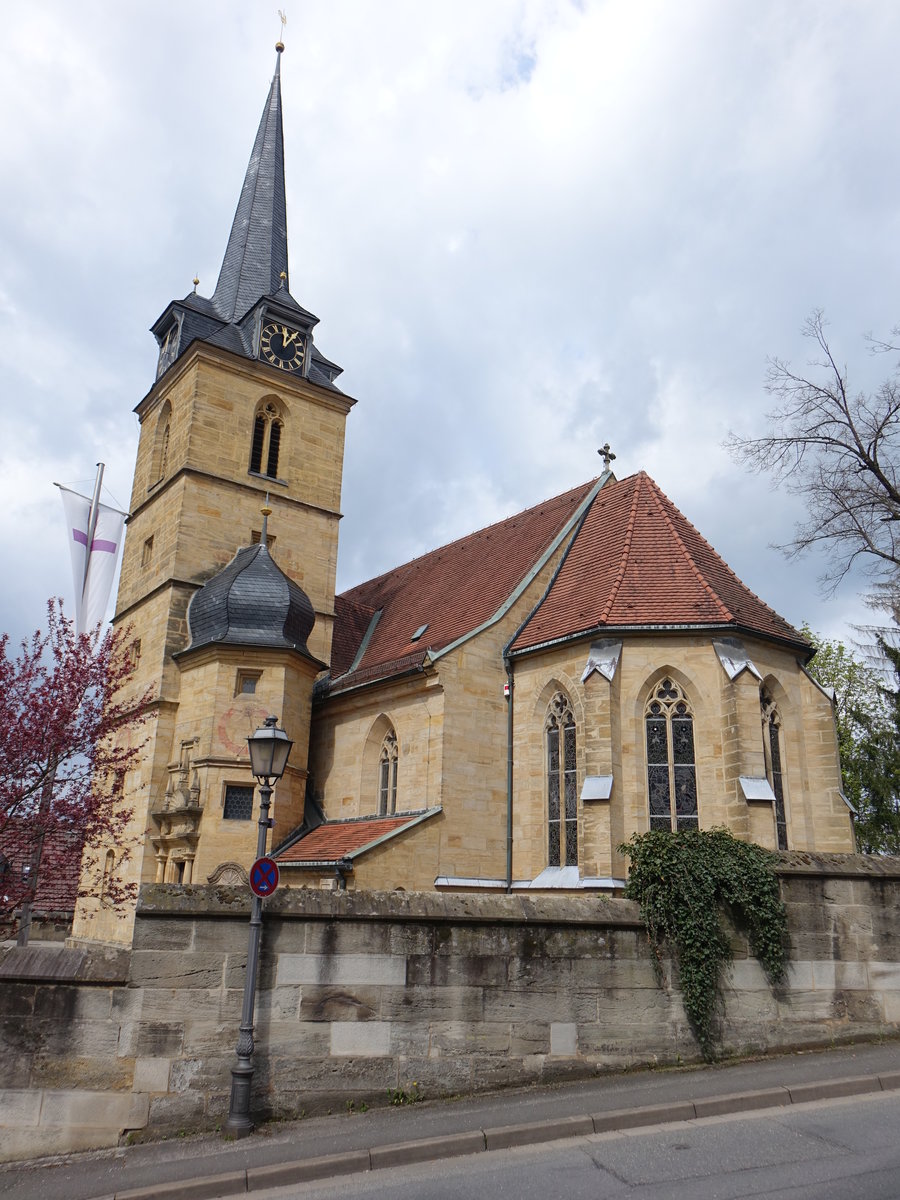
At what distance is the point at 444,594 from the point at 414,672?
15.7 ft

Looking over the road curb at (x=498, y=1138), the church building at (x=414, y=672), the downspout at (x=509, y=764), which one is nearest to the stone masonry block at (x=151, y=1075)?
the road curb at (x=498, y=1138)

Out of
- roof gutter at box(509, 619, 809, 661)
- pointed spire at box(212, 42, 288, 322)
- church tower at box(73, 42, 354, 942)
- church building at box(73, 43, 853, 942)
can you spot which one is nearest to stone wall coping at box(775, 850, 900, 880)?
church building at box(73, 43, 853, 942)

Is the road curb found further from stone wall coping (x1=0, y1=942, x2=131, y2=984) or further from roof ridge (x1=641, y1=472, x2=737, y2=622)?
roof ridge (x1=641, y1=472, x2=737, y2=622)

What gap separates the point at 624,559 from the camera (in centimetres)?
1750

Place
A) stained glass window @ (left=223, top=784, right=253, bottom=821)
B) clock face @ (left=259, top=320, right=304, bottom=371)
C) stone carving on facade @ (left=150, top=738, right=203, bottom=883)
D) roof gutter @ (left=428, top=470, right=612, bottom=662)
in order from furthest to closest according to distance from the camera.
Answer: clock face @ (left=259, top=320, right=304, bottom=371)
stained glass window @ (left=223, top=784, right=253, bottom=821)
stone carving on facade @ (left=150, top=738, right=203, bottom=883)
roof gutter @ (left=428, top=470, right=612, bottom=662)

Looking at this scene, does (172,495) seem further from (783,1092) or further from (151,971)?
(783,1092)

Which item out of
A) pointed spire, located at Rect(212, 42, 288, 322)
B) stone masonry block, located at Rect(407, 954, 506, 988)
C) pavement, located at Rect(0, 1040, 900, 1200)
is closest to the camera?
pavement, located at Rect(0, 1040, 900, 1200)

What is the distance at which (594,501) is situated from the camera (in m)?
21.3

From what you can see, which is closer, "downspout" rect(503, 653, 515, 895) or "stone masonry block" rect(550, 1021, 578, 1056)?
"stone masonry block" rect(550, 1021, 578, 1056)

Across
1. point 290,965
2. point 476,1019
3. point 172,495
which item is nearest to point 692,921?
point 476,1019

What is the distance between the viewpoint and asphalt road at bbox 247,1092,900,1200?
6.22m

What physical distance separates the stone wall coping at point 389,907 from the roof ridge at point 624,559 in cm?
743

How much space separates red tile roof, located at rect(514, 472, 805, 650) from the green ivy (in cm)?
607

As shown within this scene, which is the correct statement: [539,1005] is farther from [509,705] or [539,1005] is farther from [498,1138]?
[509,705]
